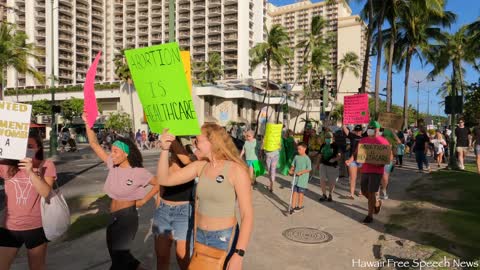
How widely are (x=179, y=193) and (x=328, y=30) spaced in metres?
150

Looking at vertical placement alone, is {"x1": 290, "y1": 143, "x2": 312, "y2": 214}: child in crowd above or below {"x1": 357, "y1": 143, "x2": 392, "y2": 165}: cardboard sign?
below

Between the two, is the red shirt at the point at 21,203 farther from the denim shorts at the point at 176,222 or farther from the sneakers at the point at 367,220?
the sneakers at the point at 367,220

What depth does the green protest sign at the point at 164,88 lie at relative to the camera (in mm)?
3139

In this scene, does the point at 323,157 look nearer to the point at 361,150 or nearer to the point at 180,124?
the point at 361,150

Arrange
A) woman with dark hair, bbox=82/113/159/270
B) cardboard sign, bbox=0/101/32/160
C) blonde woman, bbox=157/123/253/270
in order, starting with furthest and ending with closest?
woman with dark hair, bbox=82/113/159/270, cardboard sign, bbox=0/101/32/160, blonde woman, bbox=157/123/253/270

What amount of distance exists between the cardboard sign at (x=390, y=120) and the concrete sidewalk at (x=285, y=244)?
8.43 feet

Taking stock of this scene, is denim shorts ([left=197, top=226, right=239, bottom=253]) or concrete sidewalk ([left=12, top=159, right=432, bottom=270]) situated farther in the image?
concrete sidewalk ([left=12, top=159, right=432, bottom=270])

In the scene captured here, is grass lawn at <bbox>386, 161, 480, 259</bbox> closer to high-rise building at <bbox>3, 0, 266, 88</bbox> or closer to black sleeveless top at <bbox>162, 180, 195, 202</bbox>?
black sleeveless top at <bbox>162, 180, 195, 202</bbox>

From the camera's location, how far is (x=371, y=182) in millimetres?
6492

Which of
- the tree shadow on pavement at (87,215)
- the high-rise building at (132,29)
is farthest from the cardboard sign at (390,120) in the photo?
the high-rise building at (132,29)

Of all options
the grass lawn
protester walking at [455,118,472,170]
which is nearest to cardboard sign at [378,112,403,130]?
the grass lawn

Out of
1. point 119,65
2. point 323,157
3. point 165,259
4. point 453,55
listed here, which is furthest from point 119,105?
point 165,259

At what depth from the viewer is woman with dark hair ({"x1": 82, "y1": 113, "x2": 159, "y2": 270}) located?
3336 mm

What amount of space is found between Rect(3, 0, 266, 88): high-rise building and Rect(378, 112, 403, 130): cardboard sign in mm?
70014
